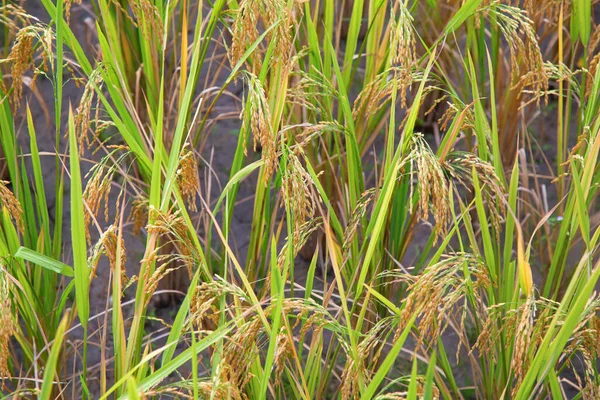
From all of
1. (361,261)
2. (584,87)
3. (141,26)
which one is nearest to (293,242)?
(361,261)

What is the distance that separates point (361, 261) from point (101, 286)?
0.88m

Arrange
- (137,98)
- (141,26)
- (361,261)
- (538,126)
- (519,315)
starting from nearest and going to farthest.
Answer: (519,315)
(361,261)
(141,26)
(137,98)
(538,126)

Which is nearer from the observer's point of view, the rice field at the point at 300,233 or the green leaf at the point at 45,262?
the rice field at the point at 300,233

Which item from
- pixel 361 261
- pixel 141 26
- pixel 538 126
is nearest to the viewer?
pixel 361 261

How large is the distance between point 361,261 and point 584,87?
653 mm

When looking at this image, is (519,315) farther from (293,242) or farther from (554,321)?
(293,242)

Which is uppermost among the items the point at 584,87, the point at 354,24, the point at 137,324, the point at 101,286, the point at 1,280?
the point at 354,24

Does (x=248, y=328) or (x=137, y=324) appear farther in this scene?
(x=137, y=324)

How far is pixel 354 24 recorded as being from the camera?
1593mm

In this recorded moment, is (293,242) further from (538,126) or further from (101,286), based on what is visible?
(538,126)

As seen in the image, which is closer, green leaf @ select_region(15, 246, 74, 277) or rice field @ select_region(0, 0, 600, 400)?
rice field @ select_region(0, 0, 600, 400)

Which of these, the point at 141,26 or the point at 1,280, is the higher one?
the point at 141,26

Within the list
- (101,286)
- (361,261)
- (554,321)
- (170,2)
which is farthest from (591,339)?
(101,286)

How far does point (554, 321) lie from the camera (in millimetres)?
1109
